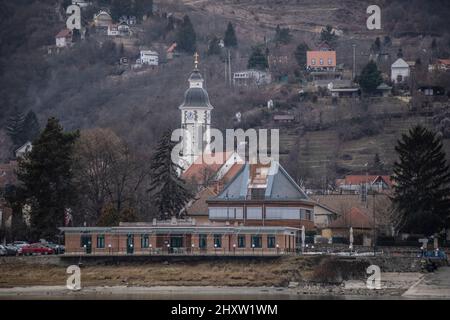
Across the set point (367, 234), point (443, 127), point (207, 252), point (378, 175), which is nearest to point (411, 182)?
point (367, 234)

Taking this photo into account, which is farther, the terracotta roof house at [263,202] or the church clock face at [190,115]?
the church clock face at [190,115]

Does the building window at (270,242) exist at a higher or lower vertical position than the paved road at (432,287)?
higher

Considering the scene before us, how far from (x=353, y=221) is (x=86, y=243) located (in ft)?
75.3

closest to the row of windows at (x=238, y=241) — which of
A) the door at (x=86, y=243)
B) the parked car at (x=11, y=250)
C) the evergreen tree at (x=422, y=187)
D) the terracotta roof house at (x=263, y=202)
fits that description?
the door at (x=86, y=243)

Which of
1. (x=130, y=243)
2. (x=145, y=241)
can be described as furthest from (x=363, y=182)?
(x=130, y=243)

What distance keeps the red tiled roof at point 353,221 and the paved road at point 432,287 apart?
22.9 meters

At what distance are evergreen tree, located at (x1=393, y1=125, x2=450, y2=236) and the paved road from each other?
1219cm

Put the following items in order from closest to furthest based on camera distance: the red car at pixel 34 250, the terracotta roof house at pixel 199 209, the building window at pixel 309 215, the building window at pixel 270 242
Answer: the building window at pixel 270 242, the red car at pixel 34 250, the building window at pixel 309 215, the terracotta roof house at pixel 199 209

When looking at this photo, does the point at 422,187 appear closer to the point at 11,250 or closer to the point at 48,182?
the point at 48,182

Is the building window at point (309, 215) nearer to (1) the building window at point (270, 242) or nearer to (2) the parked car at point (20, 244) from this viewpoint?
(1) the building window at point (270, 242)

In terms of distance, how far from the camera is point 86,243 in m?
109

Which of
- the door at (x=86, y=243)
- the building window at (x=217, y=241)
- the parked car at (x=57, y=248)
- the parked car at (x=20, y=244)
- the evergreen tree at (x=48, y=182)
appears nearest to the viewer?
the building window at (x=217, y=241)

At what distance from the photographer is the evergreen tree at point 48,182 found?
116 m
